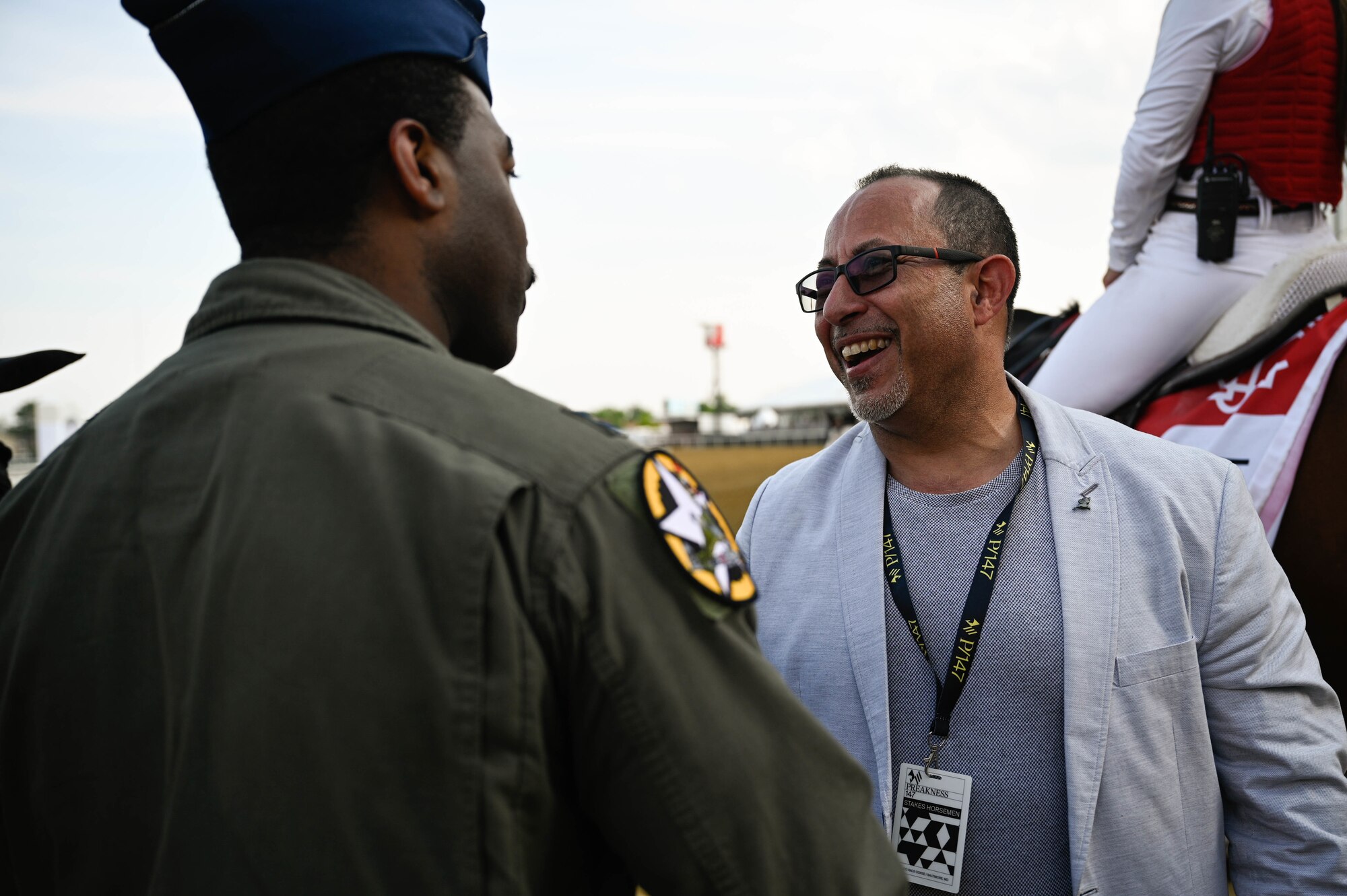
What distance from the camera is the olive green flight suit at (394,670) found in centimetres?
87

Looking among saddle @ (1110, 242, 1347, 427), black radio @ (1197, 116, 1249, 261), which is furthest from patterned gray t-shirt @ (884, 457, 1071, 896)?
black radio @ (1197, 116, 1249, 261)

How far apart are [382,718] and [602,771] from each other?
8.5 inches

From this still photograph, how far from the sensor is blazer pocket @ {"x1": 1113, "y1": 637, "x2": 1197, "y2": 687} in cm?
194

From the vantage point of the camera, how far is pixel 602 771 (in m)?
0.93

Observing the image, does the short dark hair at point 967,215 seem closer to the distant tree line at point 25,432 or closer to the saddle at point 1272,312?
the saddle at point 1272,312

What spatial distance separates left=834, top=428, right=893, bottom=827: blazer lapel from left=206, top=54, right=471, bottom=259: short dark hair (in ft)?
4.62

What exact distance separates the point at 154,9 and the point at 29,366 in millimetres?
731

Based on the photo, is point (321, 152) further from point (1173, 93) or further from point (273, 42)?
point (1173, 93)

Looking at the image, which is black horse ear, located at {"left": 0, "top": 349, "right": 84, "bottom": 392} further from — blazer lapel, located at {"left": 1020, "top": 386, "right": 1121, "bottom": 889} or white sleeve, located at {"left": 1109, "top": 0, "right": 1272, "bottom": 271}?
white sleeve, located at {"left": 1109, "top": 0, "right": 1272, "bottom": 271}

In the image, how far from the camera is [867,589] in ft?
7.11

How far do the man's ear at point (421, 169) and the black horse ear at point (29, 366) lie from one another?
34.4 inches

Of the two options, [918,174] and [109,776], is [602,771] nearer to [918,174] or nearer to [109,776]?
[109,776]

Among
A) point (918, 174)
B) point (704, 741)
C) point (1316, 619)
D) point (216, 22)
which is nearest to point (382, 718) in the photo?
point (704, 741)

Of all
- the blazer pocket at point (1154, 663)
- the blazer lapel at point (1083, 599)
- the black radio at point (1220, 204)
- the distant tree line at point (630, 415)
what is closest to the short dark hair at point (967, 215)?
the blazer lapel at point (1083, 599)
